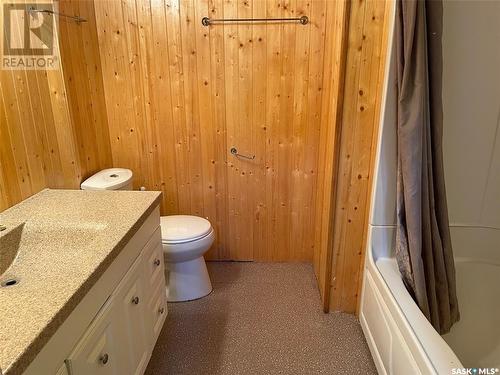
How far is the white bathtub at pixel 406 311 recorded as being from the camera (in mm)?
1476

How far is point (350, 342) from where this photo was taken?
6.55 ft

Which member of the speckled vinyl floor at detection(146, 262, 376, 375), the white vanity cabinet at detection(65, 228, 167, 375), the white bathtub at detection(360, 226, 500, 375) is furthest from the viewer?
the speckled vinyl floor at detection(146, 262, 376, 375)

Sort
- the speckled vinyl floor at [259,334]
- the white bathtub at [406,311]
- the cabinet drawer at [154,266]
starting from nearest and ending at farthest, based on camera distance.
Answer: the white bathtub at [406,311]
the cabinet drawer at [154,266]
the speckled vinyl floor at [259,334]

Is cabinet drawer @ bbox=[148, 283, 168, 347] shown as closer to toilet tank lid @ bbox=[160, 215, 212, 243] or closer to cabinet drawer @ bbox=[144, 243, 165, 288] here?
cabinet drawer @ bbox=[144, 243, 165, 288]

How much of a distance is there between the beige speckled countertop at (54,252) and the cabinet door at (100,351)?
0.16 metres

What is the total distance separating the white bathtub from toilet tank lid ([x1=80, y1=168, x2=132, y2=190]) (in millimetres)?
1477

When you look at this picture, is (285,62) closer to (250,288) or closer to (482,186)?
(482,186)

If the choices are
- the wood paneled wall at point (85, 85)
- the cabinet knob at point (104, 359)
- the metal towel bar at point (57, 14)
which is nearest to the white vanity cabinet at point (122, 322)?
the cabinet knob at point (104, 359)

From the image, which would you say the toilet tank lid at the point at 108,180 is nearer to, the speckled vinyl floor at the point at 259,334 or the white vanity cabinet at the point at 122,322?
the white vanity cabinet at the point at 122,322

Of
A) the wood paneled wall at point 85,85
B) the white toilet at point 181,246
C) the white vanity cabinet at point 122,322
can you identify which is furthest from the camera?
the white toilet at point 181,246

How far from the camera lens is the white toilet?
2180 mm

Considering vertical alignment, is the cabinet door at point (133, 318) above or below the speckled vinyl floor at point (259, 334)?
above

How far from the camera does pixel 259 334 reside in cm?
206
